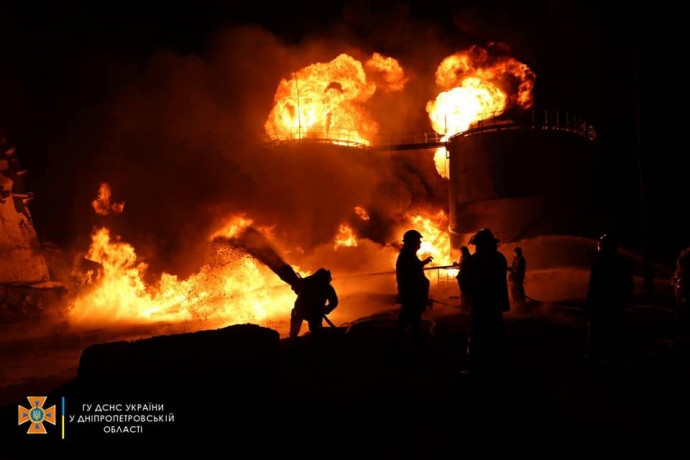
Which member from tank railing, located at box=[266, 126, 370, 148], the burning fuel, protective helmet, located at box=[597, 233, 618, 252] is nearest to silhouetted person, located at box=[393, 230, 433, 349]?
protective helmet, located at box=[597, 233, 618, 252]

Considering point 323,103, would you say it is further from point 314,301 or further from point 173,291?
point 314,301

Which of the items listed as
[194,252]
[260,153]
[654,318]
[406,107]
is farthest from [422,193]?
[654,318]

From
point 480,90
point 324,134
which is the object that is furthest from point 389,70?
point 480,90

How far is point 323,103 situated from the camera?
31828mm

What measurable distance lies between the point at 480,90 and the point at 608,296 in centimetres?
2526

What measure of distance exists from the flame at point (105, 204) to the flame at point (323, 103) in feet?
34.6

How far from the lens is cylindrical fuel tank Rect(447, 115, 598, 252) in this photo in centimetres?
2336

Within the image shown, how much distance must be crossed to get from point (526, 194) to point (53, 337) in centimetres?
2024

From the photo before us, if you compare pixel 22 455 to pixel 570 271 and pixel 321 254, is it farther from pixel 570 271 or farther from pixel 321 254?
pixel 321 254

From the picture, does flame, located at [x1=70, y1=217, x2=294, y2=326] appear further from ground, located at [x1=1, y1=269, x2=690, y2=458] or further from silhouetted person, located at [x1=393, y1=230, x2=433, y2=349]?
silhouetted person, located at [x1=393, y1=230, x2=433, y2=349]

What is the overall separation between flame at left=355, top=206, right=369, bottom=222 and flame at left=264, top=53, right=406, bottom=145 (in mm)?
4386

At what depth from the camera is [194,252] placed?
21.9m

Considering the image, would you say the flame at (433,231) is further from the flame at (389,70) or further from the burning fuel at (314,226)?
the flame at (389,70)

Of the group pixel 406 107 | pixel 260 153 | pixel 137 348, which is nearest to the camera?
pixel 137 348
